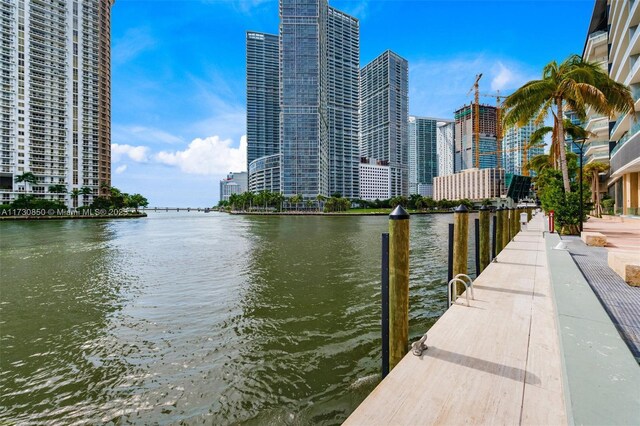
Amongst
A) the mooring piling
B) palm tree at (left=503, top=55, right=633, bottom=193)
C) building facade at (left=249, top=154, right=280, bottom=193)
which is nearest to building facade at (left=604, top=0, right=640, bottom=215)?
palm tree at (left=503, top=55, right=633, bottom=193)

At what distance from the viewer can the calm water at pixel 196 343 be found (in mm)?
5418

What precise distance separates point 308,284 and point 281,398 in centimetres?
817

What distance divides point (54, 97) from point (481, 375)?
156231 millimetres

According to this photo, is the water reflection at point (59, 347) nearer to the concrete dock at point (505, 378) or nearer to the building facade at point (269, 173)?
the concrete dock at point (505, 378)

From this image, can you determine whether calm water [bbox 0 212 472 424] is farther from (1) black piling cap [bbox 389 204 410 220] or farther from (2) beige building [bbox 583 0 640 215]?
(2) beige building [bbox 583 0 640 215]

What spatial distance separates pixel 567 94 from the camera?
65.0 ft

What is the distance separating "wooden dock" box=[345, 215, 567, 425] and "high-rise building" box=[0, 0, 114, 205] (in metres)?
146

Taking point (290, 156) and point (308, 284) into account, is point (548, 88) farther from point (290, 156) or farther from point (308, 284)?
point (290, 156)

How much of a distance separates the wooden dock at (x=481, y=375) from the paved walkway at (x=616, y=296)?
0.95 meters

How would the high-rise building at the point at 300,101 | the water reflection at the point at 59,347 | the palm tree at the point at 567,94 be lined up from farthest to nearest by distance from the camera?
1. the high-rise building at the point at 300,101
2. the palm tree at the point at 567,94
3. the water reflection at the point at 59,347

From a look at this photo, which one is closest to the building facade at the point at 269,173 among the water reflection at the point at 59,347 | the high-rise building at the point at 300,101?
the high-rise building at the point at 300,101

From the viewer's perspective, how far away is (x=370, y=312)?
972cm

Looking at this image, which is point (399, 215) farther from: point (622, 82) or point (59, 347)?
point (622, 82)

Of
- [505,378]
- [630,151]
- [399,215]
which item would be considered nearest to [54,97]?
[399,215]
